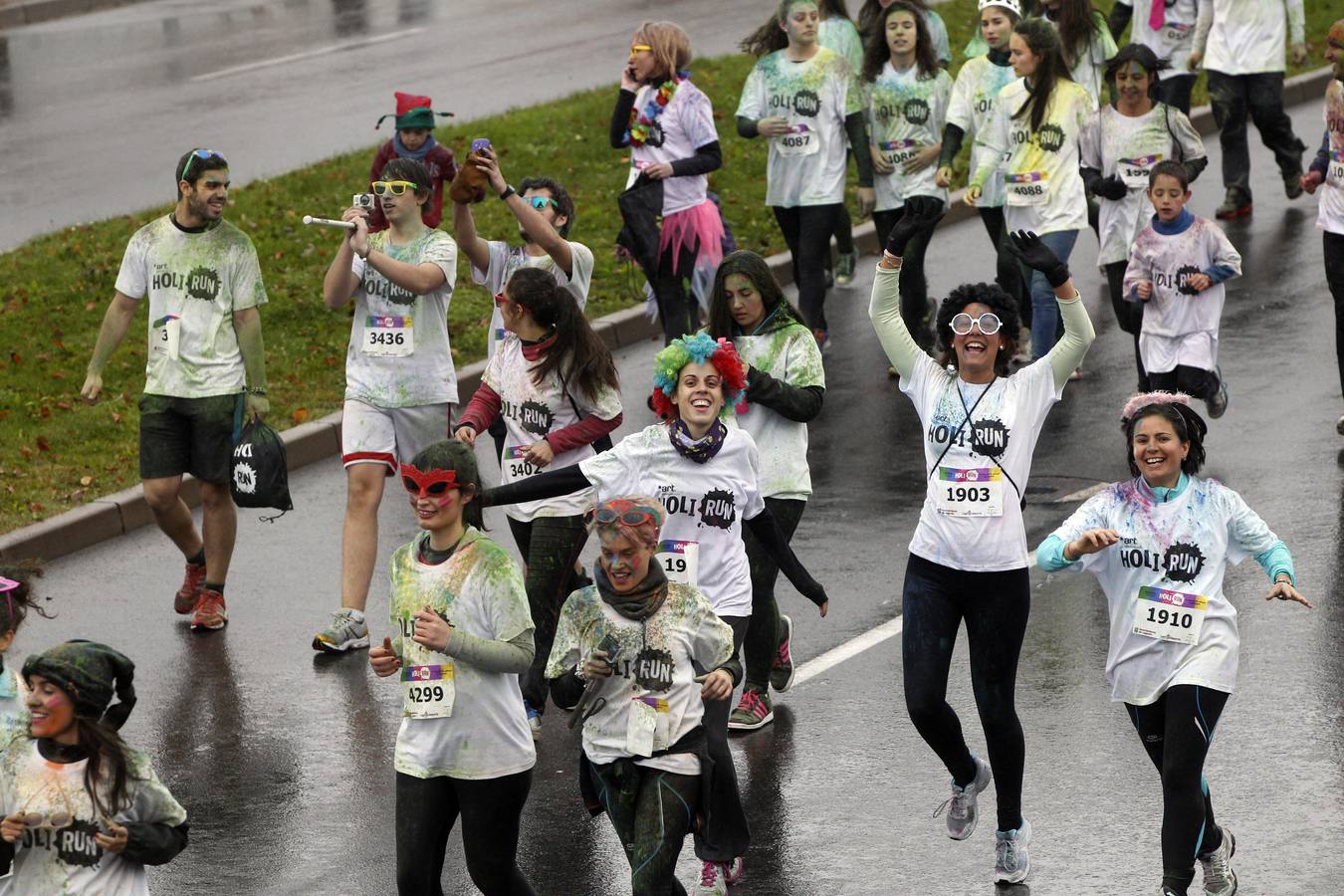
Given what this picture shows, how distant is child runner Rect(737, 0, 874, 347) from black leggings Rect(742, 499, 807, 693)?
4.61 meters

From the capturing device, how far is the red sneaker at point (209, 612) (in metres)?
10.5

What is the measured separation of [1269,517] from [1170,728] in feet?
13.5

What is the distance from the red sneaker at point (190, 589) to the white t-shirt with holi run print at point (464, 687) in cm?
420

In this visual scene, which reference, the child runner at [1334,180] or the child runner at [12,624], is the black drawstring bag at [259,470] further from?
the child runner at [1334,180]

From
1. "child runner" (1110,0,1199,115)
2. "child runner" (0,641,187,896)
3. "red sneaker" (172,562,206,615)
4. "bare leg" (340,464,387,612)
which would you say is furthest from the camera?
"child runner" (1110,0,1199,115)

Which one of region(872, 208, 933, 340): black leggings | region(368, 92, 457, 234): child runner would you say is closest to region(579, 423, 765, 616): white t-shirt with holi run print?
region(368, 92, 457, 234): child runner

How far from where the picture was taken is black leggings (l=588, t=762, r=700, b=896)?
6.82 meters

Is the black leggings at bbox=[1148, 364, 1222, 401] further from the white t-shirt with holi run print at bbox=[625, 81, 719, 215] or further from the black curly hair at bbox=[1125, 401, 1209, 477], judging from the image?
the black curly hair at bbox=[1125, 401, 1209, 477]

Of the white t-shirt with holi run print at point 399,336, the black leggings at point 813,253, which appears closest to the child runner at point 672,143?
the black leggings at point 813,253

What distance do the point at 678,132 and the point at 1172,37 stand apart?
6180 mm

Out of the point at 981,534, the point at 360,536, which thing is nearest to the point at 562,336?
the point at 360,536

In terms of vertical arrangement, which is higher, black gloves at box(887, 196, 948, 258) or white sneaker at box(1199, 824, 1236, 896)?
black gloves at box(887, 196, 948, 258)

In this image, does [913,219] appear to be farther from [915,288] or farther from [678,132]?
[915,288]

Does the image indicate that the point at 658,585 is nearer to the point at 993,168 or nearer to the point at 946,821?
the point at 946,821
